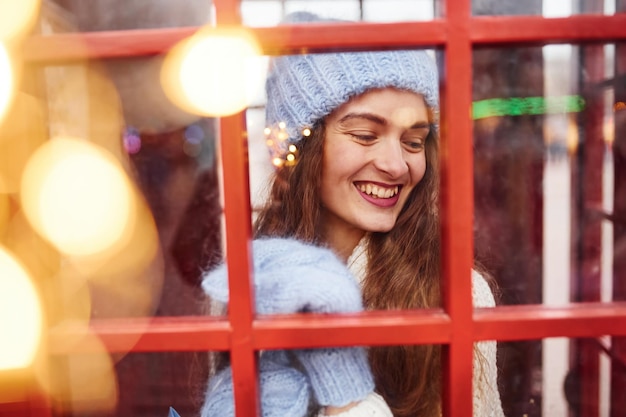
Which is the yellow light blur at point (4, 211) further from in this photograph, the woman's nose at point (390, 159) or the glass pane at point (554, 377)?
the glass pane at point (554, 377)

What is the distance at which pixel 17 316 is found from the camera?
0.83 metres

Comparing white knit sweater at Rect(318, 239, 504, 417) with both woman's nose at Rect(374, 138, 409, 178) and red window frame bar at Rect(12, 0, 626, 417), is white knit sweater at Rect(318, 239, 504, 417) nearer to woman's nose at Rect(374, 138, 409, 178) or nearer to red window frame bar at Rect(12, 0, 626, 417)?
woman's nose at Rect(374, 138, 409, 178)

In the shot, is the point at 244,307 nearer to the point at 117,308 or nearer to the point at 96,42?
the point at 96,42

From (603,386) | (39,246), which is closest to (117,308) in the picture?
(39,246)

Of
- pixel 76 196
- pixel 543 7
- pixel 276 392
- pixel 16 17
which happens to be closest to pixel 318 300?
pixel 276 392

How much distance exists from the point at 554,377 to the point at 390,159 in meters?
1.18

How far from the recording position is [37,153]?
822 mm

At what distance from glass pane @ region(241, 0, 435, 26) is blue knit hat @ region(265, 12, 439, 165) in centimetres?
5

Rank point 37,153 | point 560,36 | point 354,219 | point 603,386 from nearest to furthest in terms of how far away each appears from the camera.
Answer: point 560,36, point 37,153, point 354,219, point 603,386

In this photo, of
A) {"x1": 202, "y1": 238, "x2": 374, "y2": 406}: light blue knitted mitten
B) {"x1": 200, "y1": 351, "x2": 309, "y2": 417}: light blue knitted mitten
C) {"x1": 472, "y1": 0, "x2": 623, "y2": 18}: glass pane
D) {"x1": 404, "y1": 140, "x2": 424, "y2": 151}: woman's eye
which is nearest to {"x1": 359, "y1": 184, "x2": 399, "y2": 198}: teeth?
{"x1": 404, "y1": 140, "x2": 424, "y2": 151}: woman's eye

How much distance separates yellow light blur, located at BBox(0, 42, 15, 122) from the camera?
751mm

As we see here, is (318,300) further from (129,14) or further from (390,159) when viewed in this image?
(129,14)

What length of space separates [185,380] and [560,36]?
1.71m

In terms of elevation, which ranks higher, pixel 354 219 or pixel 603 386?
pixel 354 219
